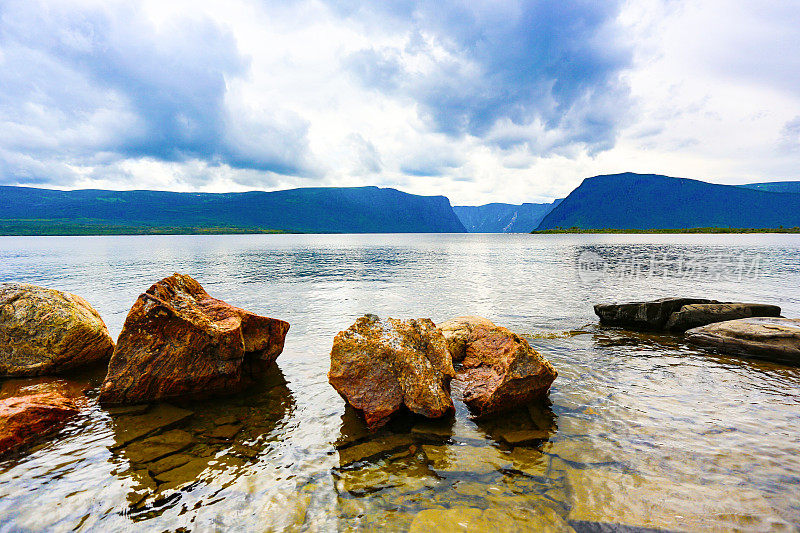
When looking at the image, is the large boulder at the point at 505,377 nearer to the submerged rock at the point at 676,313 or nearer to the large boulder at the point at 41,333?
the submerged rock at the point at 676,313

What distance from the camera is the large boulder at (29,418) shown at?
303 inches

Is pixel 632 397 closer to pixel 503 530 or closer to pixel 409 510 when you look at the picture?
pixel 503 530

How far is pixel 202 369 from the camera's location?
10523 millimetres

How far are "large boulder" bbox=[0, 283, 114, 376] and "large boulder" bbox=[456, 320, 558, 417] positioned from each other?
13.1 metres

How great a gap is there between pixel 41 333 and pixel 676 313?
2664 centimetres

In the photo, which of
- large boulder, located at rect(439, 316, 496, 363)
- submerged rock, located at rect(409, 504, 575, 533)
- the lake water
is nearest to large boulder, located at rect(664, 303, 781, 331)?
the lake water

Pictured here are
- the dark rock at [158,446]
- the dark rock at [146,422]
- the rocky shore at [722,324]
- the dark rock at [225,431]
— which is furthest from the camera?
the rocky shore at [722,324]

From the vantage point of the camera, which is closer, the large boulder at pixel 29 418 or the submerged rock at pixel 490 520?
the submerged rock at pixel 490 520

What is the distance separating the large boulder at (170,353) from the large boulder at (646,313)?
1850 cm

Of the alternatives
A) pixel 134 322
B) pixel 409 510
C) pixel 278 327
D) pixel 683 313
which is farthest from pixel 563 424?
pixel 683 313

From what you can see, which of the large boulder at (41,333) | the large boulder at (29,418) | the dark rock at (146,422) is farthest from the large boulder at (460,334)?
the large boulder at (41,333)

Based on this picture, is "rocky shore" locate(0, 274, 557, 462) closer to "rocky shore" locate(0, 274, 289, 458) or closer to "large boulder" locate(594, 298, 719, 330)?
"rocky shore" locate(0, 274, 289, 458)

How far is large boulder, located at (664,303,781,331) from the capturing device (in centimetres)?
1756

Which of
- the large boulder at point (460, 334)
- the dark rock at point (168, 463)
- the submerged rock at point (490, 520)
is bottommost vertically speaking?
the submerged rock at point (490, 520)
